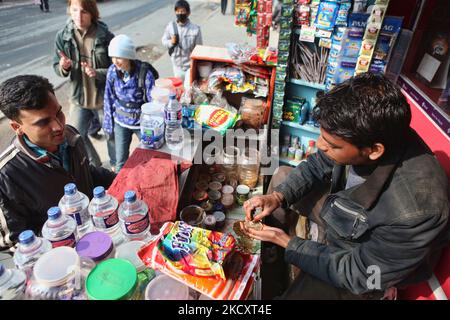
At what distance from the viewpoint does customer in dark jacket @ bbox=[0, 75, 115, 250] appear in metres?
1.61

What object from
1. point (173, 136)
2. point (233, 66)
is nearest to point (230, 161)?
point (173, 136)

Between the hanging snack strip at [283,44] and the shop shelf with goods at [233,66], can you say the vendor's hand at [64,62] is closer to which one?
the shop shelf with goods at [233,66]

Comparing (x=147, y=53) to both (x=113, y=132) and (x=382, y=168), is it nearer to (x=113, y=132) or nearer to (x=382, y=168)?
Answer: (x=113, y=132)

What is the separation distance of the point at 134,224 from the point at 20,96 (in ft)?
3.17

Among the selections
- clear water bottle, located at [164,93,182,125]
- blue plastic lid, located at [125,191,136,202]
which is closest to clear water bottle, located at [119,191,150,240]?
blue plastic lid, located at [125,191,136,202]

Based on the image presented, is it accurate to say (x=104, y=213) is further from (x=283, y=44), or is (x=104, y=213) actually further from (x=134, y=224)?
(x=283, y=44)

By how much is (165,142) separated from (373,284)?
5.91 feet

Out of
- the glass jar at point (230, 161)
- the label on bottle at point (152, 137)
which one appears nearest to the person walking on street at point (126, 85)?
the label on bottle at point (152, 137)

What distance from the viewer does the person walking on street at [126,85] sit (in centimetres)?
293

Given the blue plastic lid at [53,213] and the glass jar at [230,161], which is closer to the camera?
the blue plastic lid at [53,213]

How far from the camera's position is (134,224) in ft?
4.84

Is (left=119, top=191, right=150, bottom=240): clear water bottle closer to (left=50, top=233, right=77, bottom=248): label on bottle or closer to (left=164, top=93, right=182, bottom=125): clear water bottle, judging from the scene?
(left=50, top=233, right=77, bottom=248): label on bottle

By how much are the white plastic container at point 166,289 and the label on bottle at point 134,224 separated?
0.31 m
